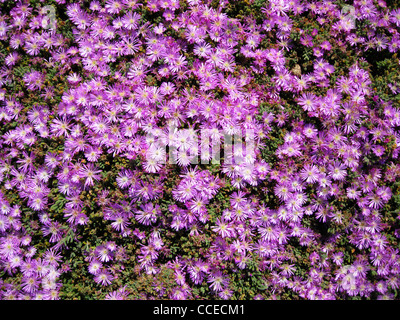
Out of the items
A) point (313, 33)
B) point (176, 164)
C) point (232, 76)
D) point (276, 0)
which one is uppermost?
point (276, 0)

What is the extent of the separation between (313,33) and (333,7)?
15.3 inches

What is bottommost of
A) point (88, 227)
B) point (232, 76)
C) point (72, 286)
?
point (72, 286)

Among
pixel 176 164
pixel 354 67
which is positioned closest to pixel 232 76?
pixel 176 164

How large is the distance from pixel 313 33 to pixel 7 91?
311 centimetres

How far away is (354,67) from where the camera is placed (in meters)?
3.33

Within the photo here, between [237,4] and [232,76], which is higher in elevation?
[237,4]

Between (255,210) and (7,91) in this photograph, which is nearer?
(255,210)

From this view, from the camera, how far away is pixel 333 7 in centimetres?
340

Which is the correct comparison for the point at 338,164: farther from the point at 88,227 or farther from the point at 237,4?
the point at 88,227

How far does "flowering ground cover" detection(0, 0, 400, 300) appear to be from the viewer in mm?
3104

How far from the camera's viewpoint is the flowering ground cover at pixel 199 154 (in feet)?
10.2

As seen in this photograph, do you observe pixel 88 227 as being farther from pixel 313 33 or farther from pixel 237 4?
pixel 313 33

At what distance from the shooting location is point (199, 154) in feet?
10.2
